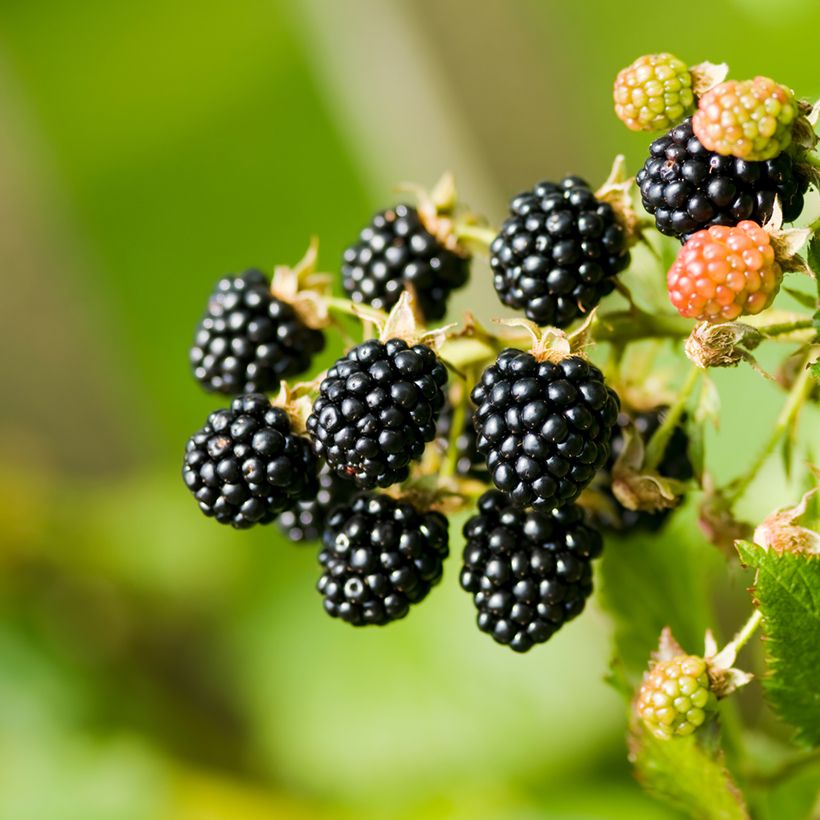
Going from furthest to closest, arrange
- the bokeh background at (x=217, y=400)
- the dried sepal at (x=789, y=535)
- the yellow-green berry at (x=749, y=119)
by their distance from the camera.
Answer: the bokeh background at (x=217, y=400)
the dried sepal at (x=789, y=535)
the yellow-green berry at (x=749, y=119)

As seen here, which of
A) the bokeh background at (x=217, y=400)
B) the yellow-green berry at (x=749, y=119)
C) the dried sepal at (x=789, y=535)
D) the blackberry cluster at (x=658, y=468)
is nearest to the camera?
the yellow-green berry at (x=749, y=119)

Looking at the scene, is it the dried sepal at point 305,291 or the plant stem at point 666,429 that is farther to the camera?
the dried sepal at point 305,291

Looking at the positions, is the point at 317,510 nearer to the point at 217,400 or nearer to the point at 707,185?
the point at 707,185

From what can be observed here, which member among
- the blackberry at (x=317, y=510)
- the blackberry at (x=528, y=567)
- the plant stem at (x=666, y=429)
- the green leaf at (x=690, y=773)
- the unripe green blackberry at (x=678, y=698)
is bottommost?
the green leaf at (x=690, y=773)

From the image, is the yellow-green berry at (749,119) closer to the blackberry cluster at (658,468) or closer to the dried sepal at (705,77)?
the dried sepal at (705,77)

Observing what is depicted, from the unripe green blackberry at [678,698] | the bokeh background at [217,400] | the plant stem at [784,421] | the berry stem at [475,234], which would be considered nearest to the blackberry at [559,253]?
the berry stem at [475,234]

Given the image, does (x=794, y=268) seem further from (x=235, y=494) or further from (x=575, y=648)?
(x=575, y=648)

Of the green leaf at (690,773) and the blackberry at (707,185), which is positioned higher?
the blackberry at (707,185)
